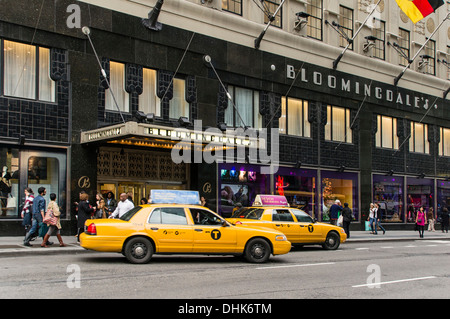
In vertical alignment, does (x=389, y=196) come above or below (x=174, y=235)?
above

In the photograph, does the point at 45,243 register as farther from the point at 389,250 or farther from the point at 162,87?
the point at 389,250

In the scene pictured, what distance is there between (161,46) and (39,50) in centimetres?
514

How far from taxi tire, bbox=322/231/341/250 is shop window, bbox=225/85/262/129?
23.3ft

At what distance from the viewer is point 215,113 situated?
23609 millimetres

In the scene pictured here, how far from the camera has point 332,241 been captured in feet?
61.9

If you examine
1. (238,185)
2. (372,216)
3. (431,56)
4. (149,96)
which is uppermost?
(431,56)

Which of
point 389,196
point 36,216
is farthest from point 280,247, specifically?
point 389,196

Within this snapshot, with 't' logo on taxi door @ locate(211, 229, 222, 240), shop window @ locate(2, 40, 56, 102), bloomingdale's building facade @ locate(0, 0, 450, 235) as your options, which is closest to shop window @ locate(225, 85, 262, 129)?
bloomingdale's building facade @ locate(0, 0, 450, 235)

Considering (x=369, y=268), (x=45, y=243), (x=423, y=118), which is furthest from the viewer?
(x=423, y=118)

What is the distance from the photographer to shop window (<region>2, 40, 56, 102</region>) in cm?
1814

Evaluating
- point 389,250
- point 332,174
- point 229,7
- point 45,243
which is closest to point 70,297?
point 45,243

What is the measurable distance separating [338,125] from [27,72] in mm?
17799

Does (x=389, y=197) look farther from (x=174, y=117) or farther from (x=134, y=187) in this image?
(x=134, y=187)

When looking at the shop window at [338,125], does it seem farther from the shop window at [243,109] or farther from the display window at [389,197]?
the shop window at [243,109]
